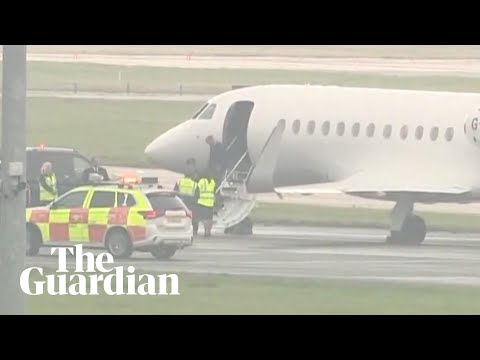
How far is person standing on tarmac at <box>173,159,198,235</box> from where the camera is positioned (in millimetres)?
37156

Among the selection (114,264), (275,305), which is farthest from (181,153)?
(275,305)

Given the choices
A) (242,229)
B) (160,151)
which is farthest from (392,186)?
(160,151)

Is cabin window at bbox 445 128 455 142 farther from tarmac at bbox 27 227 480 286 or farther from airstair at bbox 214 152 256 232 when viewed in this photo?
airstair at bbox 214 152 256 232

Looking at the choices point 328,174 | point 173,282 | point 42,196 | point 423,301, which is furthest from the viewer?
point 328,174

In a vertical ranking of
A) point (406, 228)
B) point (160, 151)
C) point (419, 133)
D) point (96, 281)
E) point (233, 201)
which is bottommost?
point (406, 228)

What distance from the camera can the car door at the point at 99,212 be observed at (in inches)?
1177

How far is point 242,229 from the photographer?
3859 centimetres

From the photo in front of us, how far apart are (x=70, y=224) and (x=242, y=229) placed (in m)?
8.80

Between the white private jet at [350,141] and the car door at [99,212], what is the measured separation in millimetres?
7470

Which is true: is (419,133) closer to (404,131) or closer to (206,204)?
(404,131)
